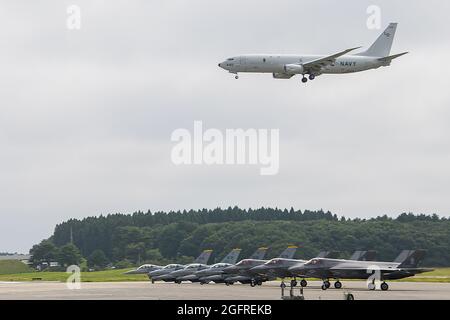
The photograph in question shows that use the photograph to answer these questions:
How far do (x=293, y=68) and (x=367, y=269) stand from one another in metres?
28.1

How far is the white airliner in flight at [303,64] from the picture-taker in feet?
310

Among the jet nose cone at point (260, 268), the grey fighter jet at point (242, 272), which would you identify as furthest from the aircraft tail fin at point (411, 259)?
the grey fighter jet at point (242, 272)

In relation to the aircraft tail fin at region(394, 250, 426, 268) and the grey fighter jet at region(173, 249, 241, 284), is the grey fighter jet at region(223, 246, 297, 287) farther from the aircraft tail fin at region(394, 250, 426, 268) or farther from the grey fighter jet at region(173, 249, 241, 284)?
the aircraft tail fin at region(394, 250, 426, 268)

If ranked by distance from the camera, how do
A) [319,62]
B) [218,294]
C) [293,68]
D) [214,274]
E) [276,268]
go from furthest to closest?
[319,62], [293,68], [214,274], [276,268], [218,294]

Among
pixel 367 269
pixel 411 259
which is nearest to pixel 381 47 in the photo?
pixel 411 259

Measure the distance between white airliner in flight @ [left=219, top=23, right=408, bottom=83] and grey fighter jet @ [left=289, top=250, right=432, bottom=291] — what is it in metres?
23.3

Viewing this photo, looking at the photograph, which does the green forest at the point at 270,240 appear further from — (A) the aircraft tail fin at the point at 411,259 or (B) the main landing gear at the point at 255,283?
(A) the aircraft tail fin at the point at 411,259

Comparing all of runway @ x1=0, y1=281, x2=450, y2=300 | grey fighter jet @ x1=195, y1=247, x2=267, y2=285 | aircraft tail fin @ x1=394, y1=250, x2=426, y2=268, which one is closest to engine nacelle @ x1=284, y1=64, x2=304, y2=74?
grey fighter jet @ x1=195, y1=247, x2=267, y2=285

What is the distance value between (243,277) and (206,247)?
5657 centimetres

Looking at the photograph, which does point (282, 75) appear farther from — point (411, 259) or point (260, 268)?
point (411, 259)

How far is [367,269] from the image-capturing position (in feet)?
241

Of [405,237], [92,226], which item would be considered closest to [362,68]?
[405,237]
